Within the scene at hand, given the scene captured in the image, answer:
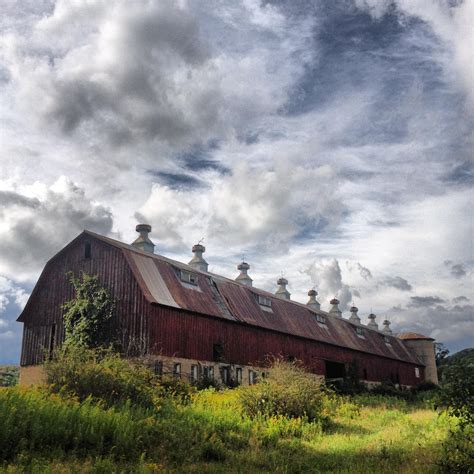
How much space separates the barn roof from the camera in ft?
98.5

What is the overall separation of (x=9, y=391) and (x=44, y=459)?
367 centimetres

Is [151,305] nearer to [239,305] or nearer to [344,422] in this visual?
[239,305]

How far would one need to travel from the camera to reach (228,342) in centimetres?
3316

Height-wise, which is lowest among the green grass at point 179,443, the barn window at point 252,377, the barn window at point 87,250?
the green grass at point 179,443

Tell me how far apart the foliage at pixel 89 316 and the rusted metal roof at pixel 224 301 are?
7.71 ft

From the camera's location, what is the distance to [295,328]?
4056 cm

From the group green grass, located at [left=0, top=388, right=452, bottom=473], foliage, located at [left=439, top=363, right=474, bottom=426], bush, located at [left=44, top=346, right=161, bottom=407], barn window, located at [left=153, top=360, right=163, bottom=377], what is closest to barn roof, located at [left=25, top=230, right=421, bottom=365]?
barn window, located at [left=153, top=360, right=163, bottom=377]

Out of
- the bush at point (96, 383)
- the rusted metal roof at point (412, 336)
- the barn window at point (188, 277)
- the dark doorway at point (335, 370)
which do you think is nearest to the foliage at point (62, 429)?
the bush at point (96, 383)

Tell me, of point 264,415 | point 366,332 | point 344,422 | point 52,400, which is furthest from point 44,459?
point 366,332

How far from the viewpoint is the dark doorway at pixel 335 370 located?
4473 centimetres

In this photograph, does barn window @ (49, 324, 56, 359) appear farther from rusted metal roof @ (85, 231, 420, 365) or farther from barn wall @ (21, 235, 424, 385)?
rusted metal roof @ (85, 231, 420, 365)

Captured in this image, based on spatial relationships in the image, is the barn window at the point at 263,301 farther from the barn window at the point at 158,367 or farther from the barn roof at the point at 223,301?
the barn window at the point at 158,367

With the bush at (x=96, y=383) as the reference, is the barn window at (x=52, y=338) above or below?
above

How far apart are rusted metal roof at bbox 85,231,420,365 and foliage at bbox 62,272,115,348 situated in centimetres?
235
